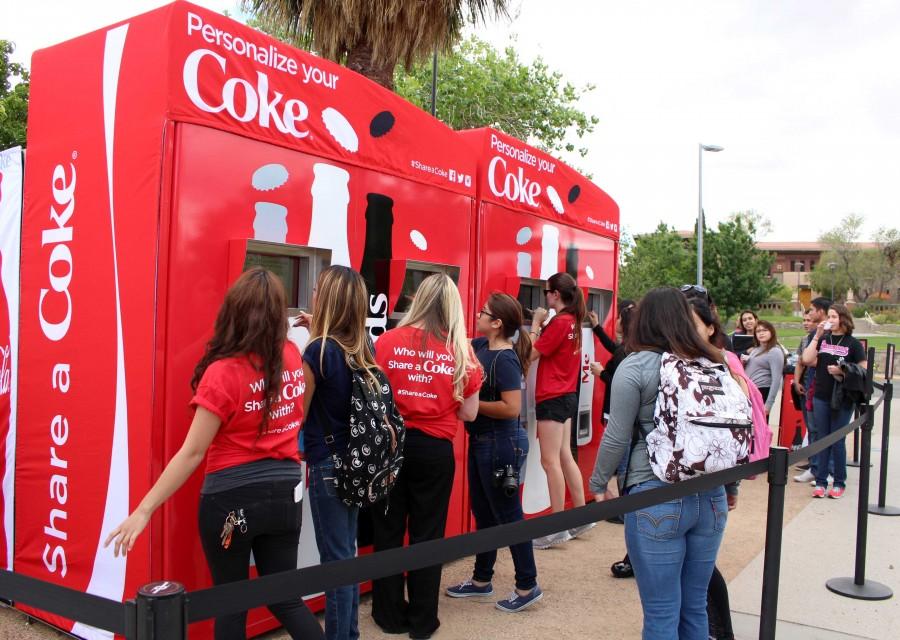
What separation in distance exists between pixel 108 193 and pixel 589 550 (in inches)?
154

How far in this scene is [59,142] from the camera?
357 cm

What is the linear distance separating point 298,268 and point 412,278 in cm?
97

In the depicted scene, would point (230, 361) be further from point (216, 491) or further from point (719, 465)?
point (719, 465)

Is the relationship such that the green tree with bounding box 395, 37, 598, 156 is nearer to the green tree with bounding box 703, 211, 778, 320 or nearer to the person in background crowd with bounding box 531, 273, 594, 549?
the person in background crowd with bounding box 531, 273, 594, 549

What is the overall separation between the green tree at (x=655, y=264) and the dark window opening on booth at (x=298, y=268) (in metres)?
35.6

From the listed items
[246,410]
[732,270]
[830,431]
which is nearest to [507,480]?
[246,410]

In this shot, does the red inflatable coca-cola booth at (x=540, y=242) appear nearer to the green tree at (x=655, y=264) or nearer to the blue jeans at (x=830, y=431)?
the blue jeans at (x=830, y=431)

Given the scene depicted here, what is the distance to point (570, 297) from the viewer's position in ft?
16.9

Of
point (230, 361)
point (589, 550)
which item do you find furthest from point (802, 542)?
point (230, 361)

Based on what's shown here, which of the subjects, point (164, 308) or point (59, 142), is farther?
point (59, 142)

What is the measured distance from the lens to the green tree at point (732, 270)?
36125mm

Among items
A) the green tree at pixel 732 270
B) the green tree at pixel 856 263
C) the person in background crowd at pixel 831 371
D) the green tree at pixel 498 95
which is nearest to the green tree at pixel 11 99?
the green tree at pixel 498 95

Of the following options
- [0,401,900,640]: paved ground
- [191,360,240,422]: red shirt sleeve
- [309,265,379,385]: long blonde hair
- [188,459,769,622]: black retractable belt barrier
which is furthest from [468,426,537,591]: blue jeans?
[191,360,240,422]: red shirt sleeve

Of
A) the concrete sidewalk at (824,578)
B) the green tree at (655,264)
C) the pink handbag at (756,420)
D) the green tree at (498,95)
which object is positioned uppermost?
the green tree at (498,95)
